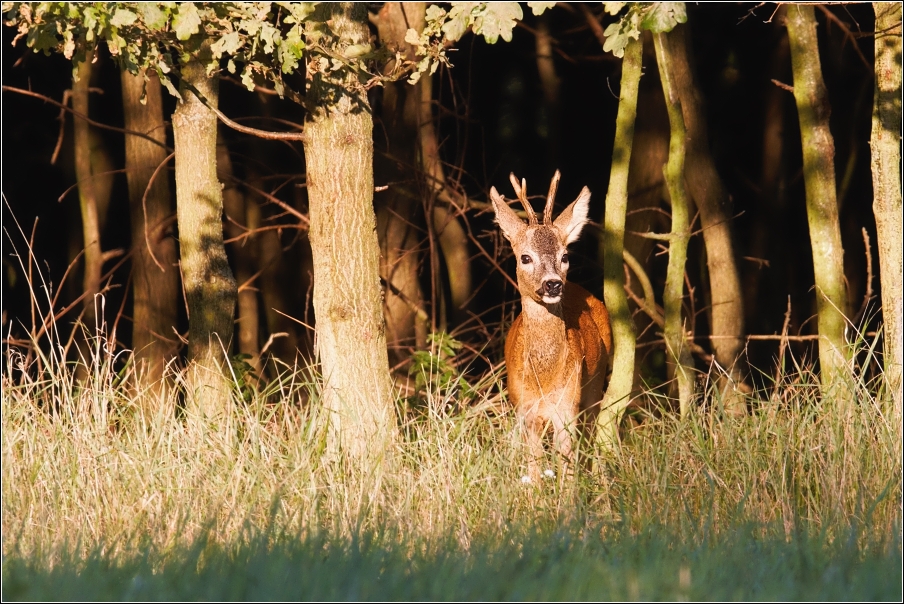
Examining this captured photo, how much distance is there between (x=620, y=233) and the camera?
7562 mm

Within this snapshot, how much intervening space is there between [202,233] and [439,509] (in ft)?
8.10

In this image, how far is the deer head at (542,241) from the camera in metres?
7.82

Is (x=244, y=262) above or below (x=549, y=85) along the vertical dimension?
below

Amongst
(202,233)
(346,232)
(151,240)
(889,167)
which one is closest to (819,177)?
(889,167)

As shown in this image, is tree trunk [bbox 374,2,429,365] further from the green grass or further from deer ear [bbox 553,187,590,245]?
the green grass

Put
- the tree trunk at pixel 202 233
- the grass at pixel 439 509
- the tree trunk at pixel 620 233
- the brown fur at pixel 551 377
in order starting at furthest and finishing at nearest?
1. the brown fur at pixel 551 377
2. the tree trunk at pixel 620 233
3. the tree trunk at pixel 202 233
4. the grass at pixel 439 509

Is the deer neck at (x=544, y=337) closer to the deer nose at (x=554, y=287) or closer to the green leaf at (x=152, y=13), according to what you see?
the deer nose at (x=554, y=287)

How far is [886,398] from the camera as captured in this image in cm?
620

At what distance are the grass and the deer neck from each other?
1293 millimetres

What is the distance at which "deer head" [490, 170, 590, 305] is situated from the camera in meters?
7.82

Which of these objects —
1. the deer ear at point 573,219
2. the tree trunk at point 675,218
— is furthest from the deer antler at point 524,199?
the tree trunk at point 675,218

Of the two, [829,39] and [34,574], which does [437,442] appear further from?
[829,39]

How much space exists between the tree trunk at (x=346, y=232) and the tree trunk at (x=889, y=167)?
2.53 m

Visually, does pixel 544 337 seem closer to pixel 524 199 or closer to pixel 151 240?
pixel 524 199
